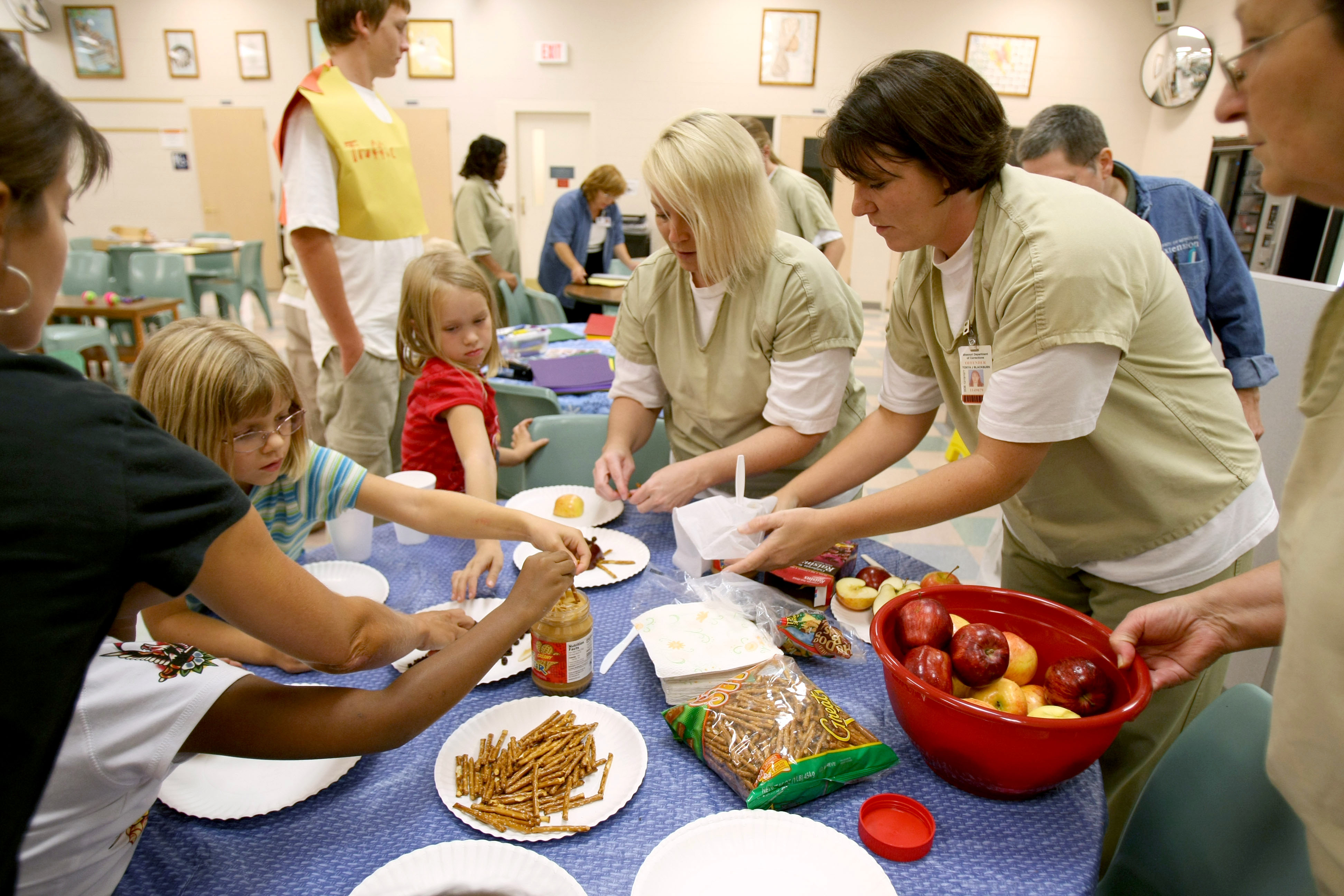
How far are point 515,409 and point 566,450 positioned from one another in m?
0.51

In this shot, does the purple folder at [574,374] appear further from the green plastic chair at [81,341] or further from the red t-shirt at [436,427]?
the green plastic chair at [81,341]

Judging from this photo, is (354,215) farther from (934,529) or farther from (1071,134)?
(934,529)

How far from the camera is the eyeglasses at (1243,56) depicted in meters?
0.63

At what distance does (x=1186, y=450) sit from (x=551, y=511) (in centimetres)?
128

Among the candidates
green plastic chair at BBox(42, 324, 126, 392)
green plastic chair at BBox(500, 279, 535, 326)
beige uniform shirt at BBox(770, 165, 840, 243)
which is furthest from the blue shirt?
green plastic chair at BBox(42, 324, 126, 392)

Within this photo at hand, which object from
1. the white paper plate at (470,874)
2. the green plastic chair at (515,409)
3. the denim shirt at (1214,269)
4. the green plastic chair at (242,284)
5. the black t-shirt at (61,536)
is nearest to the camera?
the black t-shirt at (61,536)

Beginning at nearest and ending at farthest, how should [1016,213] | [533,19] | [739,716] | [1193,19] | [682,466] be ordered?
1. [739,716]
2. [1016,213]
3. [682,466]
4. [1193,19]
5. [533,19]

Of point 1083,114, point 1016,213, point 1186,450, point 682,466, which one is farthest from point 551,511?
point 1083,114

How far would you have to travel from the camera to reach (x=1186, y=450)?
1307 millimetres

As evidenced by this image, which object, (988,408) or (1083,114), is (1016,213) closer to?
(988,408)

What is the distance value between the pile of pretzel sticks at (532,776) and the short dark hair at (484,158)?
16.2ft

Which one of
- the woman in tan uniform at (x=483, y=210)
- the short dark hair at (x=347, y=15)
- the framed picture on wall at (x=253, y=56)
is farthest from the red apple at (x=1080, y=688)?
the framed picture on wall at (x=253, y=56)

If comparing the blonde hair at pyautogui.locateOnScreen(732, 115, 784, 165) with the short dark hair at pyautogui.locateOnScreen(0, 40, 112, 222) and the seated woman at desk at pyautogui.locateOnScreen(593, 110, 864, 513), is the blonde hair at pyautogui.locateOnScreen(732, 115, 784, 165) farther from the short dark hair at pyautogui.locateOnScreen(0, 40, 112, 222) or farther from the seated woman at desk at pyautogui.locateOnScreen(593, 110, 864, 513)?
the short dark hair at pyautogui.locateOnScreen(0, 40, 112, 222)

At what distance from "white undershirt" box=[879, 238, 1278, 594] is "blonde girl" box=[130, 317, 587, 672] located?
0.74 metres
